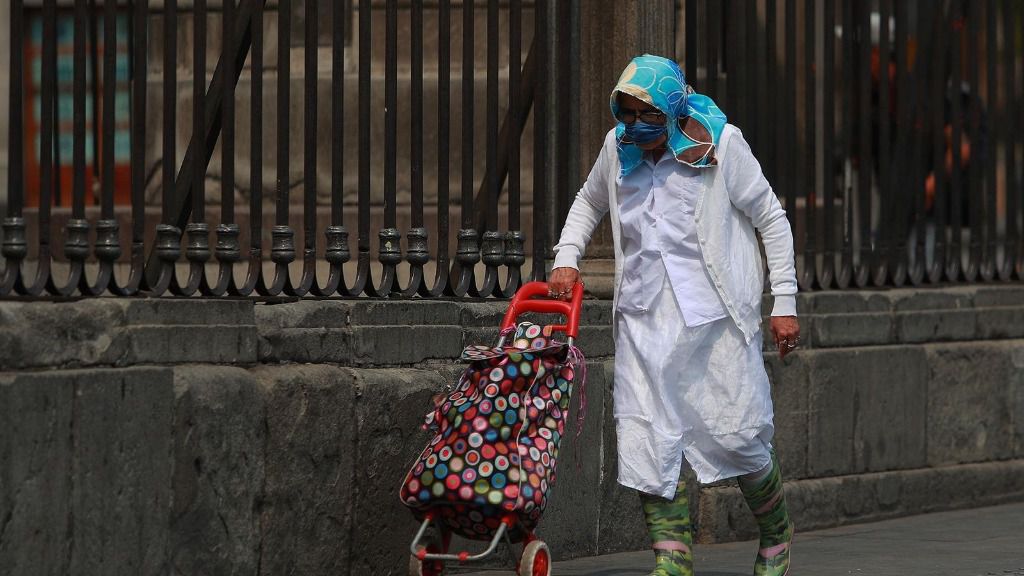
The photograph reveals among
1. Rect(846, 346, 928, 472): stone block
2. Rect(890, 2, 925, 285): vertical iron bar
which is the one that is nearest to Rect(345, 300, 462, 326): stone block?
Rect(846, 346, 928, 472): stone block

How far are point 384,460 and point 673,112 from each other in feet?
5.25

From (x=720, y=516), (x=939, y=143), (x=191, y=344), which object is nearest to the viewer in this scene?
(x=191, y=344)

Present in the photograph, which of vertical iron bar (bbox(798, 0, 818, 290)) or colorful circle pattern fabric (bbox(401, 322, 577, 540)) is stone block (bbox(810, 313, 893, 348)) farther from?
colorful circle pattern fabric (bbox(401, 322, 577, 540))

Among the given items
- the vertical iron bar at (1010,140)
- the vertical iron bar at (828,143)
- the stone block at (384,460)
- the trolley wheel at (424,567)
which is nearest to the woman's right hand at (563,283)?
the stone block at (384,460)

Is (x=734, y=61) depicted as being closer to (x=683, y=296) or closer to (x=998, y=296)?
(x=998, y=296)

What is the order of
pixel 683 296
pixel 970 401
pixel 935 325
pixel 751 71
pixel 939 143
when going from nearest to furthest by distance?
pixel 683 296 → pixel 751 71 → pixel 935 325 → pixel 970 401 → pixel 939 143

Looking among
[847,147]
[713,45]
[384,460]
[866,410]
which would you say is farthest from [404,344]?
[847,147]

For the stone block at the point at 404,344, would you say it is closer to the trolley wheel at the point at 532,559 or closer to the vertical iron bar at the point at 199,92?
the vertical iron bar at the point at 199,92

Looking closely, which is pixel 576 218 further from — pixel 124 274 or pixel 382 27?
pixel 124 274

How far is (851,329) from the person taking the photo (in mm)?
9336

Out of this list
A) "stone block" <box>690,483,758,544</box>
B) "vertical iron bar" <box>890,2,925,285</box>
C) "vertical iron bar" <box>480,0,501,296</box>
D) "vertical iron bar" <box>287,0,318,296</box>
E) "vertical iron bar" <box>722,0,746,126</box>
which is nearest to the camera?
"vertical iron bar" <box>287,0,318,296</box>

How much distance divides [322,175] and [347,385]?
4.99 ft

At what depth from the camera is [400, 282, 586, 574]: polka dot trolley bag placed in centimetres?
590

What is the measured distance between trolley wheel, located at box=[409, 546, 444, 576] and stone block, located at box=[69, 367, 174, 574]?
75 centimetres
